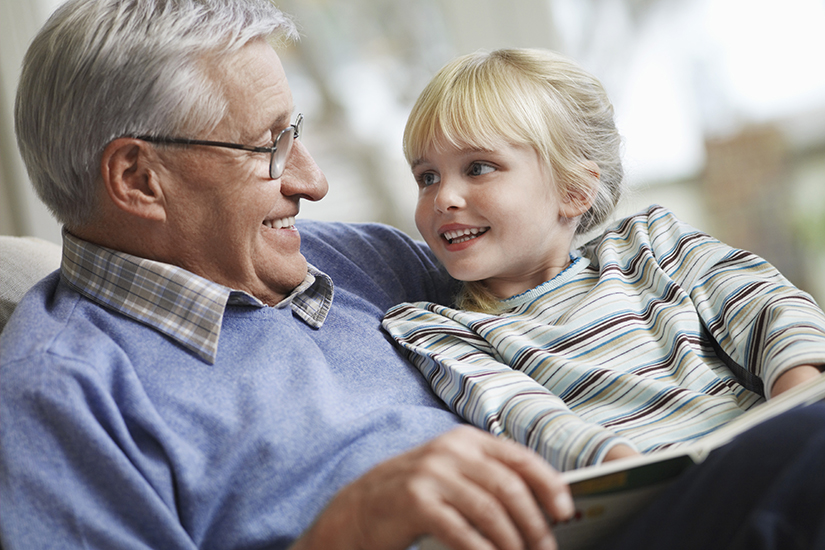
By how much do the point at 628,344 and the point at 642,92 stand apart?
191cm

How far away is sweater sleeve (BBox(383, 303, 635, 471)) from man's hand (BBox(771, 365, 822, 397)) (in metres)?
0.28

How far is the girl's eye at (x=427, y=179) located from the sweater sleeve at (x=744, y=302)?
494mm

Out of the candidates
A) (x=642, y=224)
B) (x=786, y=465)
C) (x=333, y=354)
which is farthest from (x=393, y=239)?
(x=786, y=465)

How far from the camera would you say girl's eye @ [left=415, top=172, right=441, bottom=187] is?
1549mm

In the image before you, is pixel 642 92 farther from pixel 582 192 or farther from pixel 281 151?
pixel 281 151

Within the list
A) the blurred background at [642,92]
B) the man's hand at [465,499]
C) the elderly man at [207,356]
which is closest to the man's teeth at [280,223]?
the elderly man at [207,356]

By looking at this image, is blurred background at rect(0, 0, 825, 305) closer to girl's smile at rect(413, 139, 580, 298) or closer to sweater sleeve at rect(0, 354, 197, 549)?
girl's smile at rect(413, 139, 580, 298)

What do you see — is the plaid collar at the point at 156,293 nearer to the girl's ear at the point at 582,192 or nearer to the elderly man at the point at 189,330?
the elderly man at the point at 189,330

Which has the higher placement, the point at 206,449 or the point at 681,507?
the point at 681,507

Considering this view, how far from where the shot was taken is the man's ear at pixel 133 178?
1257 mm

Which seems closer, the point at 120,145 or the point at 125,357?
the point at 125,357

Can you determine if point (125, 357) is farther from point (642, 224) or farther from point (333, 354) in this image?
point (642, 224)

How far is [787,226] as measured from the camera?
2.84 metres

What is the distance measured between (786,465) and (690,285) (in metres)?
0.73
